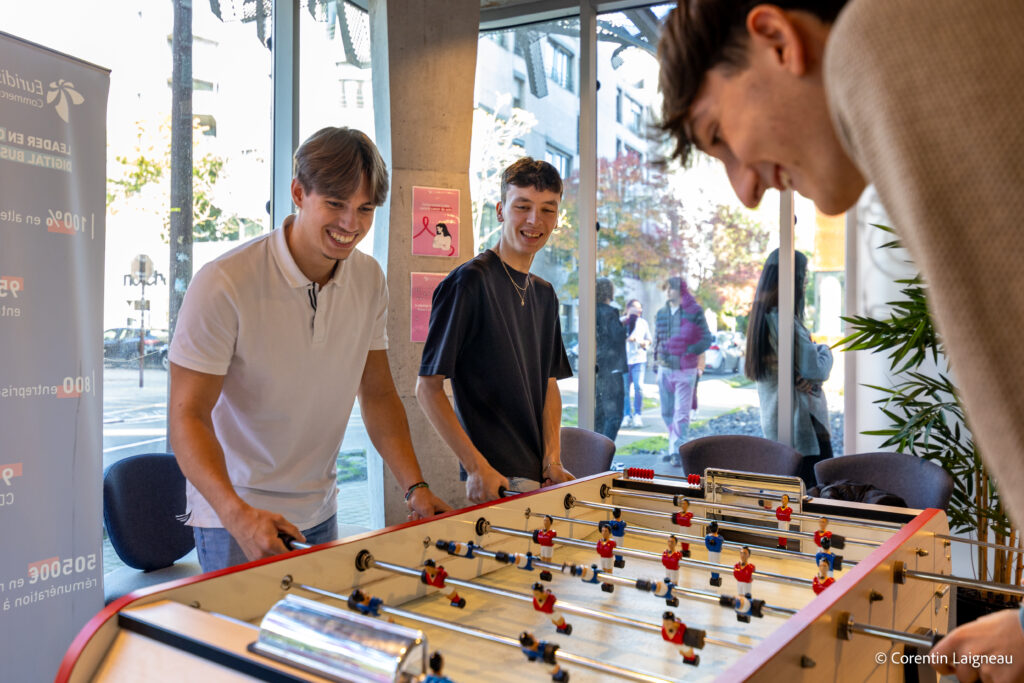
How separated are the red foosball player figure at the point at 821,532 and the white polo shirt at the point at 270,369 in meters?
1.31

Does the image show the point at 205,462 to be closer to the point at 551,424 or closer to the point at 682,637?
the point at 682,637

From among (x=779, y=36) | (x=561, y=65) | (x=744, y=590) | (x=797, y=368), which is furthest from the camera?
(x=561, y=65)

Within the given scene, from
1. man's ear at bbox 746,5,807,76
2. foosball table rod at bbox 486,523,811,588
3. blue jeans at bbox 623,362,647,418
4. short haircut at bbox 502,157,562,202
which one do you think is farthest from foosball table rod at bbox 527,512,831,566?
blue jeans at bbox 623,362,647,418

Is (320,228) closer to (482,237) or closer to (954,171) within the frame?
(954,171)

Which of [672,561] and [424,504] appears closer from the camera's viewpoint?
[672,561]

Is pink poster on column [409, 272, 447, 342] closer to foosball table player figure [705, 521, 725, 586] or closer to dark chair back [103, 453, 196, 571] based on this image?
dark chair back [103, 453, 196, 571]

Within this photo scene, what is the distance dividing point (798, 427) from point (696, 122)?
14.9 feet

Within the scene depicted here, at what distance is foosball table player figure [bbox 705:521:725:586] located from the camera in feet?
6.11

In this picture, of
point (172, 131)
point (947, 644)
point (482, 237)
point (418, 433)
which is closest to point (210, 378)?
point (947, 644)

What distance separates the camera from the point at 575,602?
1.90 metres

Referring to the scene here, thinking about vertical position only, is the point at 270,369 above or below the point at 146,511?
above

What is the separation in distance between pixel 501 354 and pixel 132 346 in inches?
82.2

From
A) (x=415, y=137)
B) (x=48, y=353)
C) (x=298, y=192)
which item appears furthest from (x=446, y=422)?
(x=415, y=137)

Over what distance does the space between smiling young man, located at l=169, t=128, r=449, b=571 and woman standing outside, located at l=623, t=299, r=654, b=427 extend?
10.7 ft
